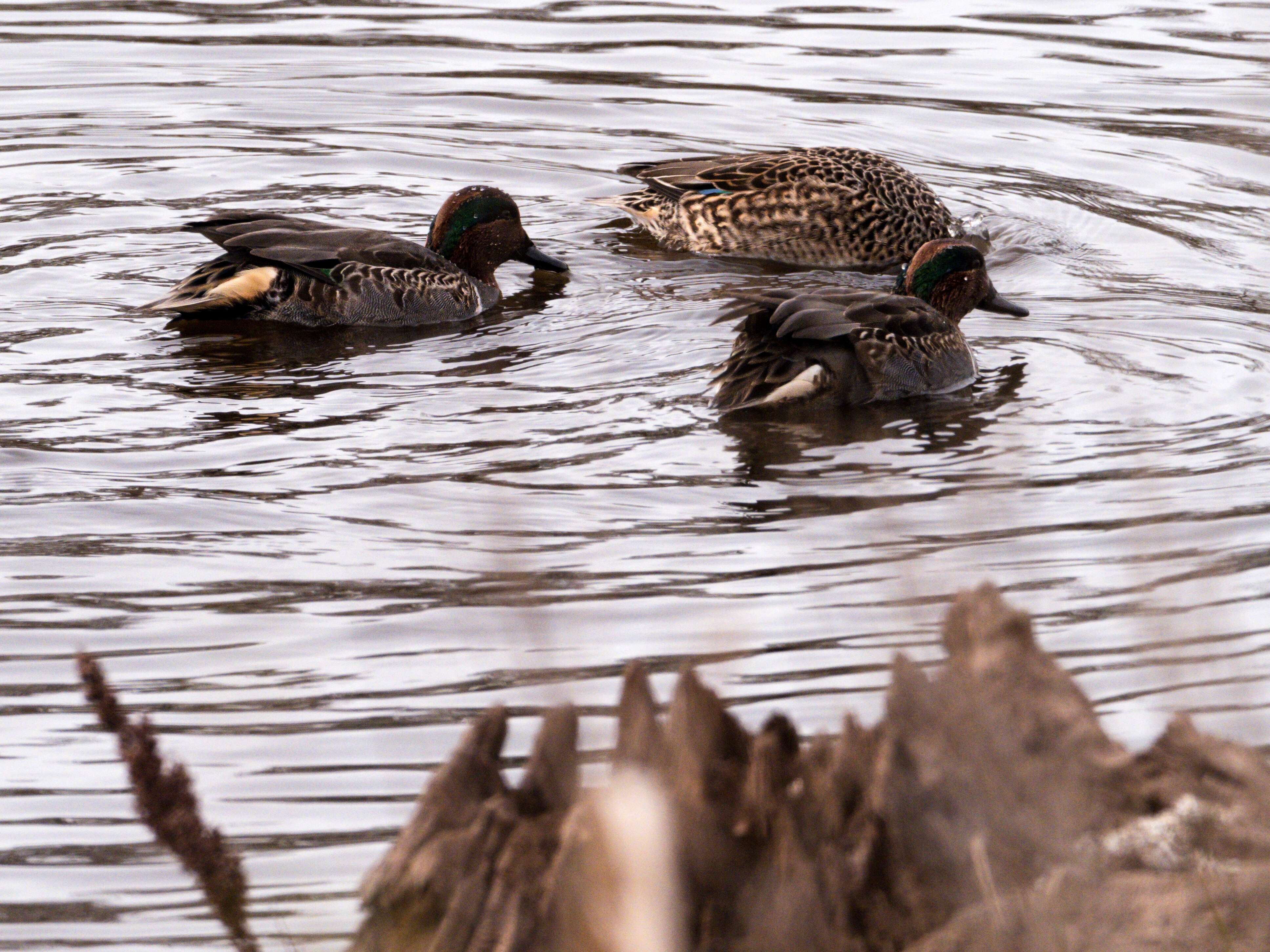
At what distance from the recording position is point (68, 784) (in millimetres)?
4816

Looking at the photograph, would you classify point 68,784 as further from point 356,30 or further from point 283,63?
point 356,30

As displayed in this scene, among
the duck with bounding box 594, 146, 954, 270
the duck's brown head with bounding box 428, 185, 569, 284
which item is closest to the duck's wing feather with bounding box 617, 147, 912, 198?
the duck with bounding box 594, 146, 954, 270

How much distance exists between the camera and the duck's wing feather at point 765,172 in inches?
453

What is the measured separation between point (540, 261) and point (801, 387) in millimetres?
2910

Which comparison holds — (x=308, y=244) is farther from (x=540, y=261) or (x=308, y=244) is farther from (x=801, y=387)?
(x=801, y=387)

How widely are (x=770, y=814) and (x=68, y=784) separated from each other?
2.34 m

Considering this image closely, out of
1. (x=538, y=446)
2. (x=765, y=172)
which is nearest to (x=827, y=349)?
(x=538, y=446)

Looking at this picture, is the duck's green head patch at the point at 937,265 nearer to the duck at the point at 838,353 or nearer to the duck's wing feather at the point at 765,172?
the duck at the point at 838,353

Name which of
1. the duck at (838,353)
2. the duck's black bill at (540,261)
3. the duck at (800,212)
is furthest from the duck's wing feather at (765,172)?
the duck at (838,353)

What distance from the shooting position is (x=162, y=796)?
7.49ft

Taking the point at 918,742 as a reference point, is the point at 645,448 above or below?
below

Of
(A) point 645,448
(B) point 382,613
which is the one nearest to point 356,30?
(A) point 645,448

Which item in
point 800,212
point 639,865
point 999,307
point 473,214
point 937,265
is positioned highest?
point 639,865

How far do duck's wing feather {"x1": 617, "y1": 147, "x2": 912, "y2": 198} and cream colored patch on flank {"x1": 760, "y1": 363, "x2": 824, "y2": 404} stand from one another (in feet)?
11.3
